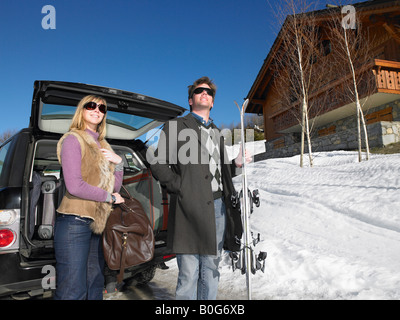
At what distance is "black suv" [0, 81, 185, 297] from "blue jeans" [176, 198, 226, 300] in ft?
2.01

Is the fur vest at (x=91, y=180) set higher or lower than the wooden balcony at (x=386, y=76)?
lower

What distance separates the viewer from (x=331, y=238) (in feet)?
12.9

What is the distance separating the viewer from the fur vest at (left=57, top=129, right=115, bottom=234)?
5.36ft

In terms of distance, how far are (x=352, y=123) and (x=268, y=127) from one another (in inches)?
326

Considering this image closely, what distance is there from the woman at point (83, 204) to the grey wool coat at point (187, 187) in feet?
1.27

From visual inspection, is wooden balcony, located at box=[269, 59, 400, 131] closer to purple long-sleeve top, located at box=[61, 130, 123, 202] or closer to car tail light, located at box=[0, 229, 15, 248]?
purple long-sleeve top, located at box=[61, 130, 123, 202]

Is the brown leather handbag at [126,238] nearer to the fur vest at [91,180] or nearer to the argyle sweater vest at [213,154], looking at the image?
the fur vest at [91,180]

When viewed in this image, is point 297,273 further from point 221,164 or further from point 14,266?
point 14,266

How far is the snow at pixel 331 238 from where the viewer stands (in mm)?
2736

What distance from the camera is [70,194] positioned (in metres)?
1.66

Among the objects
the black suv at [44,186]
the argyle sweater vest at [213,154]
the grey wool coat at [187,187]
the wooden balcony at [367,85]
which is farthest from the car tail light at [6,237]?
the wooden balcony at [367,85]

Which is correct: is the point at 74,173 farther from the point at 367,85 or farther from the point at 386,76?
the point at 386,76

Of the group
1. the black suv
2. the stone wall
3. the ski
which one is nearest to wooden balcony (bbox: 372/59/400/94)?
the stone wall
